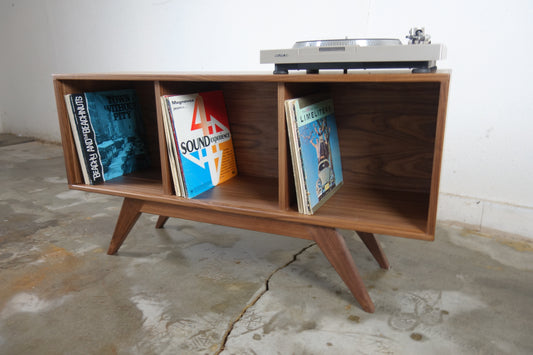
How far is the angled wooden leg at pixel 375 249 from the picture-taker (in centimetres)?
150

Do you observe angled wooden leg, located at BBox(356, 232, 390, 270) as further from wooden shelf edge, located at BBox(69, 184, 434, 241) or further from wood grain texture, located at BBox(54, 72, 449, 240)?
wooden shelf edge, located at BBox(69, 184, 434, 241)

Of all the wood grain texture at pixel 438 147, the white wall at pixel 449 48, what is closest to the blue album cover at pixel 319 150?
the wood grain texture at pixel 438 147

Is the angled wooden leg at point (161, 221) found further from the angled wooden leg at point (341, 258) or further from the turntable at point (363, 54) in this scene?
the turntable at point (363, 54)

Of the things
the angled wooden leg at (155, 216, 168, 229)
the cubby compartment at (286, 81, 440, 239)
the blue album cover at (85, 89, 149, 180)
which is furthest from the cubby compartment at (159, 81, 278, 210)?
the angled wooden leg at (155, 216, 168, 229)

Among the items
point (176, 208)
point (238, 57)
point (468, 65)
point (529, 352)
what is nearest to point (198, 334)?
point (176, 208)

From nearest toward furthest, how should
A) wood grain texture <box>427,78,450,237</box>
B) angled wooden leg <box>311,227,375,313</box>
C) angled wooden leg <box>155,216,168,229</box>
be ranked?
wood grain texture <box>427,78,450,237</box> → angled wooden leg <box>311,227,375,313</box> → angled wooden leg <box>155,216,168,229</box>

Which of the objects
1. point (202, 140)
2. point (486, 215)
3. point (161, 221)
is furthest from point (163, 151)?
point (486, 215)

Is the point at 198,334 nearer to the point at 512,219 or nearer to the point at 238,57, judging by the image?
the point at 512,219

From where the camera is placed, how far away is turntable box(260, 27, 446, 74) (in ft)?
3.22

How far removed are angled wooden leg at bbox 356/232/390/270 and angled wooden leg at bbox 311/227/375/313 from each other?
0.89 feet

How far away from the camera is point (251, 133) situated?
159 cm

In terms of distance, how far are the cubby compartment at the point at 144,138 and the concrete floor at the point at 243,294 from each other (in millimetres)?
307

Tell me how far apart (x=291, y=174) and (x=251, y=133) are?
0.41 m

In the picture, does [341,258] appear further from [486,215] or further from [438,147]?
[486,215]
